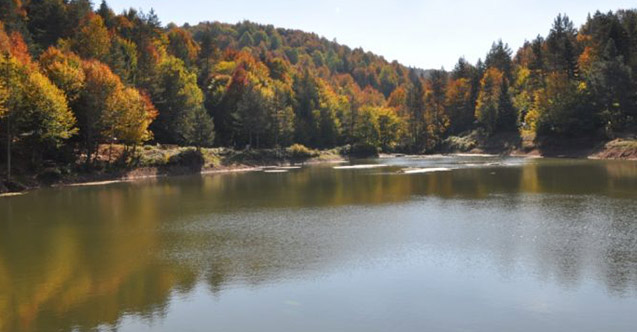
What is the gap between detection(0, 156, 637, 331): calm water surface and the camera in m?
17.9

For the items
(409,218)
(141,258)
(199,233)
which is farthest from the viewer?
(409,218)

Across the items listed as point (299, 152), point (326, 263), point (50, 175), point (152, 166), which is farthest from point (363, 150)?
point (326, 263)

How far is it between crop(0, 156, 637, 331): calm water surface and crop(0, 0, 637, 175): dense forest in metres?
21.1

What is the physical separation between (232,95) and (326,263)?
98163 millimetres

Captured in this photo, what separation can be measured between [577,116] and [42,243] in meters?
97.4

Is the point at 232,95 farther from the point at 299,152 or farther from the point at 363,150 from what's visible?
the point at 363,150

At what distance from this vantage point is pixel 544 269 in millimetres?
23141

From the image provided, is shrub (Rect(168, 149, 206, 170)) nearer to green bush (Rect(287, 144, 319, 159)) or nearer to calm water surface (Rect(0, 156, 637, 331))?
green bush (Rect(287, 144, 319, 159))

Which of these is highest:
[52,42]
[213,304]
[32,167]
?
[52,42]

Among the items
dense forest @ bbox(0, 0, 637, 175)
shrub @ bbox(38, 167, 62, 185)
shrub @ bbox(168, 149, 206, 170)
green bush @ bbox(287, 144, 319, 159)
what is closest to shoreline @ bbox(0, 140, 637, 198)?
shrub @ bbox(38, 167, 62, 185)

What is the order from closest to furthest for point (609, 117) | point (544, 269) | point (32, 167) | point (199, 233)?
point (544, 269), point (199, 233), point (32, 167), point (609, 117)

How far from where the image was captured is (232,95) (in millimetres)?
119125

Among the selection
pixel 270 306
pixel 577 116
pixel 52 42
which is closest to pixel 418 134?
pixel 577 116

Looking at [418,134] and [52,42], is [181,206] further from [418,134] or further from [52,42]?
[418,134]
